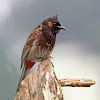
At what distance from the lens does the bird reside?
6020mm

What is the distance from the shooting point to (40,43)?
19.7ft

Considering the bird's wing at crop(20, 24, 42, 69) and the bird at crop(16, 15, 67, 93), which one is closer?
the bird at crop(16, 15, 67, 93)

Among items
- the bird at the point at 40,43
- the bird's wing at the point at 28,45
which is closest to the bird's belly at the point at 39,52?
the bird at the point at 40,43

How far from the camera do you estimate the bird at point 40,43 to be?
6020mm

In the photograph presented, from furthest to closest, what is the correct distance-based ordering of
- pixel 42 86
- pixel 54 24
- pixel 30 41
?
pixel 30 41 < pixel 54 24 < pixel 42 86

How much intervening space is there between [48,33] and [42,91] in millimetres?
2390

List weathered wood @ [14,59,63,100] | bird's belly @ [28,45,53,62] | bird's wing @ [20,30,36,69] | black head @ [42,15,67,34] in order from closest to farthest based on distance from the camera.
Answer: weathered wood @ [14,59,63,100], bird's belly @ [28,45,53,62], black head @ [42,15,67,34], bird's wing @ [20,30,36,69]

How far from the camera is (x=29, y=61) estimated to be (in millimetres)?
6359

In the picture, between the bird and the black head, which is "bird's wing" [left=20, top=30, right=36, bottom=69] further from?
the black head

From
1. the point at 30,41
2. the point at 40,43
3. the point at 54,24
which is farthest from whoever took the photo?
the point at 30,41

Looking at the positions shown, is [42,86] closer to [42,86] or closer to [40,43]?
[42,86]

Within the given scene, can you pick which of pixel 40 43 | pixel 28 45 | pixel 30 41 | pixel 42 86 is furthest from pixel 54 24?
pixel 42 86

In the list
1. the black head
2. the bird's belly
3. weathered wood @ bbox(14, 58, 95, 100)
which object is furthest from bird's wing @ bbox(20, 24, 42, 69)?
weathered wood @ bbox(14, 58, 95, 100)

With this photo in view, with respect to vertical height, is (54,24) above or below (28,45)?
above
